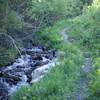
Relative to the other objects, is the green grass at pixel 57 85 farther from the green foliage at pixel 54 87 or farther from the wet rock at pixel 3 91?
the wet rock at pixel 3 91

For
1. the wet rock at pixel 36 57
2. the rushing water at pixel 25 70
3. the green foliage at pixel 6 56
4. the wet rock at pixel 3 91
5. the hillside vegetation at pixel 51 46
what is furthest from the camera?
the wet rock at pixel 36 57

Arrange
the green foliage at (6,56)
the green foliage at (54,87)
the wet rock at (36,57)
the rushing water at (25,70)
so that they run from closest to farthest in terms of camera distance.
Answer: the green foliage at (54,87) < the rushing water at (25,70) < the green foliage at (6,56) < the wet rock at (36,57)

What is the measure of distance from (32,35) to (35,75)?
956 centimetres

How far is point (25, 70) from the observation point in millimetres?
15758

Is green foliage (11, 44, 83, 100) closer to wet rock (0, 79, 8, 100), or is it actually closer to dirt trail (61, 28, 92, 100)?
dirt trail (61, 28, 92, 100)

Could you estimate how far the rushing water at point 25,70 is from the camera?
12.9 meters

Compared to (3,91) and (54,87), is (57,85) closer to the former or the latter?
(54,87)

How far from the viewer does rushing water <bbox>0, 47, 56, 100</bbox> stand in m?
12.9

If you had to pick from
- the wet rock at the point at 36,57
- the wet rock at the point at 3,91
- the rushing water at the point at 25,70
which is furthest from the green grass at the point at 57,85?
the wet rock at the point at 36,57

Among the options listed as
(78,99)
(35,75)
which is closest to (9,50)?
(35,75)

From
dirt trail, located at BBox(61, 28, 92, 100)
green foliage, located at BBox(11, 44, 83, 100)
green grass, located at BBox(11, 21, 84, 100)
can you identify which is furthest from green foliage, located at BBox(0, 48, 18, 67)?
dirt trail, located at BBox(61, 28, 92, 100)

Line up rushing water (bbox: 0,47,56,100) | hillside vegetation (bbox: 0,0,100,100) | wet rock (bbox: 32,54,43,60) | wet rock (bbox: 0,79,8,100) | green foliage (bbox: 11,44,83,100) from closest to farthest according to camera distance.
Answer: green foliage (bbox: 11,44,83,100) < hillside vegetation (bbox: 0,0,100,100) < wet rock (bbox: 0,79,8,100) < rushing water (bbox: 0,47,56,100) < wet rock (bbox: 32,54,43,60)

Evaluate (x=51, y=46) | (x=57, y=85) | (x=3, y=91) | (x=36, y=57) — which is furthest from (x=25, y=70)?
(x=51, y=46)

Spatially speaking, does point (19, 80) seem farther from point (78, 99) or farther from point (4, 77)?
point (78, 99)
